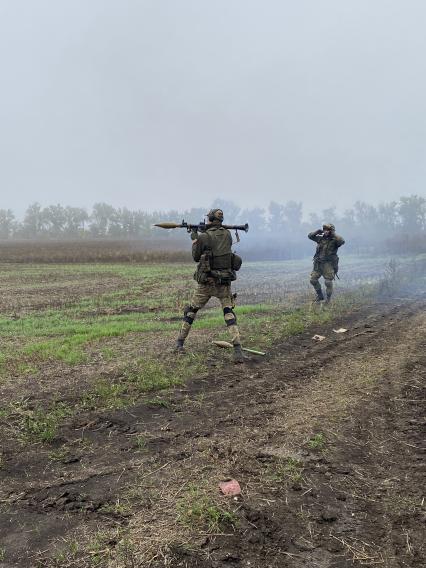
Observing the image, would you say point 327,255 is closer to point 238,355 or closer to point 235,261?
point 235,261

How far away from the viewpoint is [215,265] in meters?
7.59

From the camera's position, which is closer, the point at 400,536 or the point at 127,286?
the point at 400,536

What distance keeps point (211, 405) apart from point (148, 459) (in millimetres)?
1469

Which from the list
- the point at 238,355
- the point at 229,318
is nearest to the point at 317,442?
the point at 238,355

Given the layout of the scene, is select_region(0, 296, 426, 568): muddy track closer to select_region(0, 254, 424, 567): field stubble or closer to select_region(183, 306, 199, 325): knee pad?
select_region(0, 254, 424, 567): field stubble

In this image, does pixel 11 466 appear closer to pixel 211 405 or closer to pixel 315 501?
pixel 211 405

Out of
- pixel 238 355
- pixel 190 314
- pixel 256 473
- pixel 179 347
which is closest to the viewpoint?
pixel 256 473

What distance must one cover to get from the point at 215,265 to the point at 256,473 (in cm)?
428

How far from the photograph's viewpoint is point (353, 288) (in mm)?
16500

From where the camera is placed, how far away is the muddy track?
2934 millimetres

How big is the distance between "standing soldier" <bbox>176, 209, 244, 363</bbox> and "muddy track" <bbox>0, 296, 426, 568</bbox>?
4.89 feet

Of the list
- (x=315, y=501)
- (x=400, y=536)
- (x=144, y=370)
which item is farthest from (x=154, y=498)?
(x=144, y=370)

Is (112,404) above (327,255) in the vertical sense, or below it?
below

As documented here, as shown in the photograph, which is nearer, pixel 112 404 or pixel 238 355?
pixel 112 404
